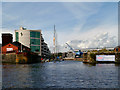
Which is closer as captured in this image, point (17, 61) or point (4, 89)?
point (4, 89)

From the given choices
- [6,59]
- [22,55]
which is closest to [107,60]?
[22,55]

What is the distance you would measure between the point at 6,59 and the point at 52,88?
136 meters

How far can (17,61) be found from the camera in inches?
5463

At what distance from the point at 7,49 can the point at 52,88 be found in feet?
489

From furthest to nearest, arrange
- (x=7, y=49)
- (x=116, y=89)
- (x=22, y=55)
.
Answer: (x=7, y=49), (x=22, y=55), (x=116, y=89)

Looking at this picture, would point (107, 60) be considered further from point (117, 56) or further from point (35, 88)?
point (35, 88)

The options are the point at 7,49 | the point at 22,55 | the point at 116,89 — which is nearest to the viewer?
the point at 116,89

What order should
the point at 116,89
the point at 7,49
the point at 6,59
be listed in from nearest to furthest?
1. the point at 116,89
2. the point at 6,59
3. the point at 7,49

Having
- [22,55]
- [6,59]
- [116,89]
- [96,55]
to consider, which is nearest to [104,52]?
[96,55]

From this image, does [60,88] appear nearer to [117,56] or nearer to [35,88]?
[35,88]

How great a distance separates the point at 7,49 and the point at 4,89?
485ft

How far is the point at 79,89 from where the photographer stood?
2859 cm

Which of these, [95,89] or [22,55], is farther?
[22,55]

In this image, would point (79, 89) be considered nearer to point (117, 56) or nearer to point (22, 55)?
point (22, 55)
